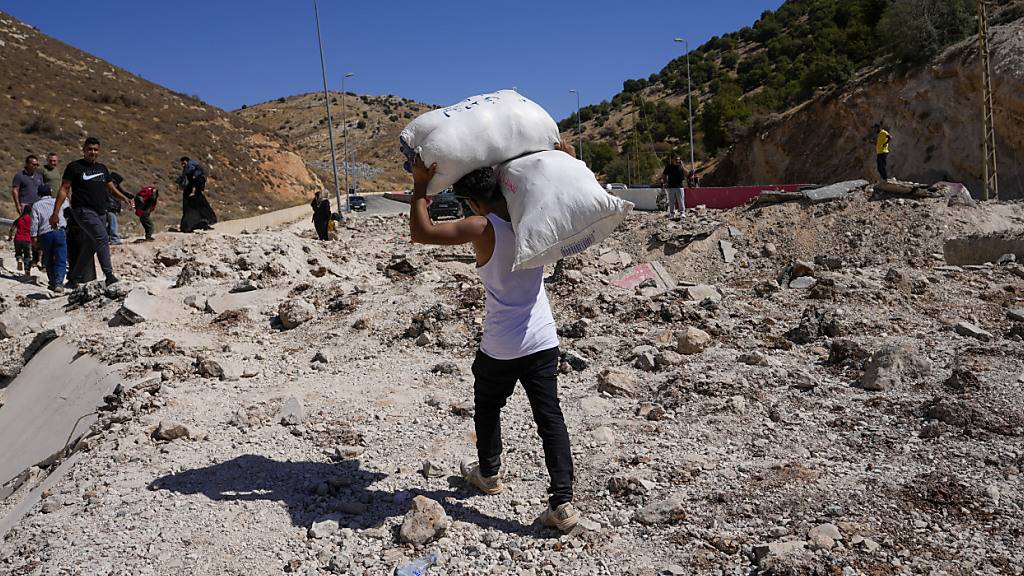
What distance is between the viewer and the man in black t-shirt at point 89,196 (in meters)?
7.78

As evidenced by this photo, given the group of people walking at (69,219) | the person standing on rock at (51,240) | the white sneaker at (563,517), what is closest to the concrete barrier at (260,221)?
the group of people walking at (69,219)

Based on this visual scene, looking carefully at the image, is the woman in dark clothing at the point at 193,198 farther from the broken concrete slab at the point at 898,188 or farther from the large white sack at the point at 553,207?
the broken concrete slab at the point at 898,188

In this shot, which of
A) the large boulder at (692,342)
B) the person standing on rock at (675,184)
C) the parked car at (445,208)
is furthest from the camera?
the parked car at (445,208)

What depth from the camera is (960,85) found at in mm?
23250

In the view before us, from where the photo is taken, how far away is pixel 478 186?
330 cm

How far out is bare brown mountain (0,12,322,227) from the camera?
28.9 metres

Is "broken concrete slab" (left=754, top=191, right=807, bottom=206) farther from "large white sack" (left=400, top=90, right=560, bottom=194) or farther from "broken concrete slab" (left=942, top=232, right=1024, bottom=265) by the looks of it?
"large white sack" (left=400, top=90, right=560, bottom=194)

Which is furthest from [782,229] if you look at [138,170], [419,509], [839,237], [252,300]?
[138,170]

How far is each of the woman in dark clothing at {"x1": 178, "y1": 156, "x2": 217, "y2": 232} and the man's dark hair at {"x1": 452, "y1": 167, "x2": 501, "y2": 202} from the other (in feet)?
35.1

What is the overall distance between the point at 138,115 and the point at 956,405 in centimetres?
3989

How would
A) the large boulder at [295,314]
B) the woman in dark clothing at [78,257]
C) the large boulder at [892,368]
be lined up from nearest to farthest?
the large boulder at [892,368]
the large boulder at [295,314]
the woman in dark clothing at [78,257]

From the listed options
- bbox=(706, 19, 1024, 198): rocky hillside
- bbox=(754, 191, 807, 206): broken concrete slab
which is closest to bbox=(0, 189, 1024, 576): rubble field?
bbox=(754, 191, 807, 206): broken concrete slab

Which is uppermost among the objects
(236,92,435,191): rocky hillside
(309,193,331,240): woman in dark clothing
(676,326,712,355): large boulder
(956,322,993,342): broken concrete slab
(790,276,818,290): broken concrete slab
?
(236,92,435,191): rocky hillside

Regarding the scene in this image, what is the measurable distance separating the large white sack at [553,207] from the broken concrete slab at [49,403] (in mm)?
3282
